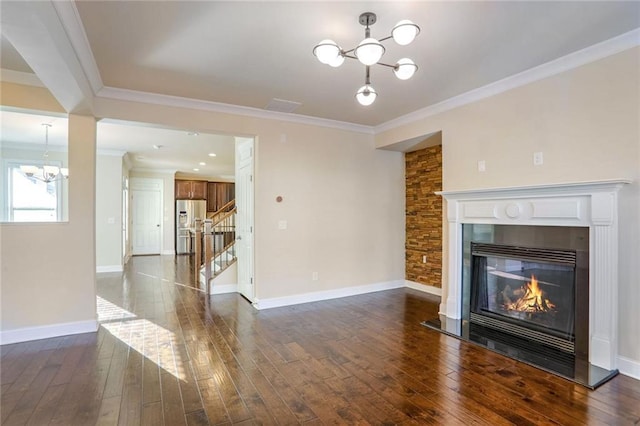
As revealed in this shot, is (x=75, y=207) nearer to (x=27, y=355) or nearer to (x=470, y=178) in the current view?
(x=27, y=355)

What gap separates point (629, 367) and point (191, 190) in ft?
37.2

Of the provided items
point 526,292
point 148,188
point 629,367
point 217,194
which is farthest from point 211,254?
point 217,194

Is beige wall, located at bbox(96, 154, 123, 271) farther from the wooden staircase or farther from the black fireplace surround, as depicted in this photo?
the black fireplace surround

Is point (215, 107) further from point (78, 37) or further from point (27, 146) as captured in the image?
point (27, 146)

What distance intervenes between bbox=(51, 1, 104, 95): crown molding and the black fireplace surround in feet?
13.8

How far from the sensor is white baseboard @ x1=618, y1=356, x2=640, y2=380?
101 inches

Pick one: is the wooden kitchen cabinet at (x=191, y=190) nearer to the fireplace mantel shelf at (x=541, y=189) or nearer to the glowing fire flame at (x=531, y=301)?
the fireplace mantel shelf at (x=541, y=189)

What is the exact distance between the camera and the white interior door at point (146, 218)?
10.2 metres

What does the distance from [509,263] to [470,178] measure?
107 centimetres

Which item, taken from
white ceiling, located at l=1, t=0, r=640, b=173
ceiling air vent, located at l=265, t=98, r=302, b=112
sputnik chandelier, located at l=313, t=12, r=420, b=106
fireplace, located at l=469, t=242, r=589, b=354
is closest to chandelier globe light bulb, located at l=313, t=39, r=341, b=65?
sputnik chandelier, located at l=313, t=12, r=420, b=106

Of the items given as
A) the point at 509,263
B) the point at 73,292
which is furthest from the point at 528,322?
the point at 73,292

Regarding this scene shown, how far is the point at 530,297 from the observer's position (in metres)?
3.35

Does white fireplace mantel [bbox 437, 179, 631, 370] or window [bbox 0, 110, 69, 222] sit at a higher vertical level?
window [bbox 0, 110, 69, 222]

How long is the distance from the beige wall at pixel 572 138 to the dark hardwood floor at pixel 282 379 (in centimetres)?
111
